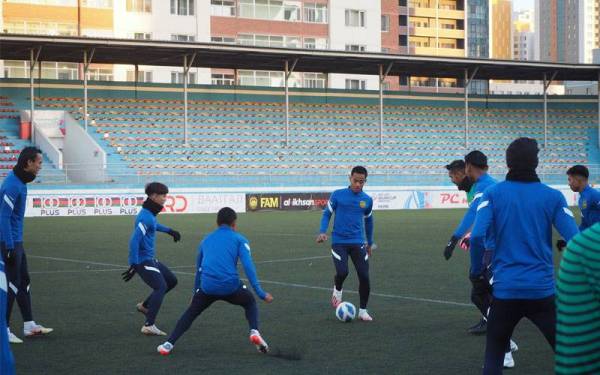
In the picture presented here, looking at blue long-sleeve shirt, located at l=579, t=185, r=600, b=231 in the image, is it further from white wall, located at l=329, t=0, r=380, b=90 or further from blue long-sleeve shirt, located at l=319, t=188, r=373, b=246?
white wall, located at l=329, t=0, r=380, b=90

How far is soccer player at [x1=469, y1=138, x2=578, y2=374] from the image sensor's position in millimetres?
6484

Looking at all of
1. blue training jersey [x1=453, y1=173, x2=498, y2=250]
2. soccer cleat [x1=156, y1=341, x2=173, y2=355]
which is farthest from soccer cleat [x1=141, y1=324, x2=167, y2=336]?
blue training jersey [x1=453, y1=173, x2=498, y2=250]

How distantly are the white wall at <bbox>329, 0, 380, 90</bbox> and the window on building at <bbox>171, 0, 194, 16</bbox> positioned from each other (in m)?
12.0

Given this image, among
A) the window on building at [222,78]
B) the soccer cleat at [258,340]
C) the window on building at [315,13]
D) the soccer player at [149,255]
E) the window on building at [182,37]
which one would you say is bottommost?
the soccer cleat at [258,340]

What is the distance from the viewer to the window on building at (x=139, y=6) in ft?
211

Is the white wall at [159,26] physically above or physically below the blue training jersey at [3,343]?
above

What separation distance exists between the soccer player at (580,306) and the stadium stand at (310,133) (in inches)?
1512

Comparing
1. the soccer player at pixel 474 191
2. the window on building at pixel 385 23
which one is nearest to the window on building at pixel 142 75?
the window on building at pixel 385 23

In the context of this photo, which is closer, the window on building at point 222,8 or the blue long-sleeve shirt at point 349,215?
the blue long-sleeve shirt at point 349,215

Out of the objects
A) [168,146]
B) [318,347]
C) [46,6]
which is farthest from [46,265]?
[46,6]

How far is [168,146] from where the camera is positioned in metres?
47.8

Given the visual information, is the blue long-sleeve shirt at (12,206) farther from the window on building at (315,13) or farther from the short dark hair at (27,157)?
the window on building at (315,13)

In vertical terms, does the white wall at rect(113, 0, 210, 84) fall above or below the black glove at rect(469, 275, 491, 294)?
above

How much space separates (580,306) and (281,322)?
9560 mm
